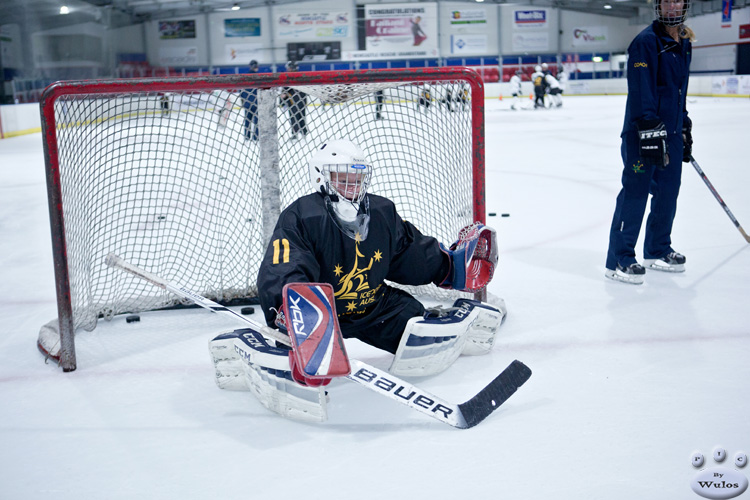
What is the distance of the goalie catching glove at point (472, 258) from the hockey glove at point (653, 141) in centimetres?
97

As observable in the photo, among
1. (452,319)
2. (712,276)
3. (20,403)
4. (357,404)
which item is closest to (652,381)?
(452,319)

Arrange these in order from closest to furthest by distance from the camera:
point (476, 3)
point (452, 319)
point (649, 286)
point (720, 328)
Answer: point (452, 319) → point (720, 328) → point (649, 286) → point (476, 3)

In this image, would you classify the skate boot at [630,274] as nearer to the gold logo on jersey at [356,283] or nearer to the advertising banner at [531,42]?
the gold logo on jersey at [356,283]

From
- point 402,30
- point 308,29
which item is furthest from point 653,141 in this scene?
point 308,29

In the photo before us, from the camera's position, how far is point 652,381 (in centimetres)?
205

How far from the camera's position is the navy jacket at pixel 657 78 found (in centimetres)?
280

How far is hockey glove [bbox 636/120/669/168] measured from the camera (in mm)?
2760

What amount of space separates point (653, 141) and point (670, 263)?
2.41 feet

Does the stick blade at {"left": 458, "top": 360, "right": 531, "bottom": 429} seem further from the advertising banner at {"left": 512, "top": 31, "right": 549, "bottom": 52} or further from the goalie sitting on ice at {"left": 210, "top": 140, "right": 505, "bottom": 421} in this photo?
the advertising banner at {"left": 512, "top": 31, "right": 549, "bottom": 52}

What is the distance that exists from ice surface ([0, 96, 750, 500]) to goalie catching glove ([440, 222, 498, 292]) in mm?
261

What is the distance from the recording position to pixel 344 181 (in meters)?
1.87

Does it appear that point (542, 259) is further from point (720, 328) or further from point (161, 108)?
point (161, 108)

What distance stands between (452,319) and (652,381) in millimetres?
601

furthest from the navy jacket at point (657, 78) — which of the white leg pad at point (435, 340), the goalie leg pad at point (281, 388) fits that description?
the goalie leg pad at point (281, 388)
